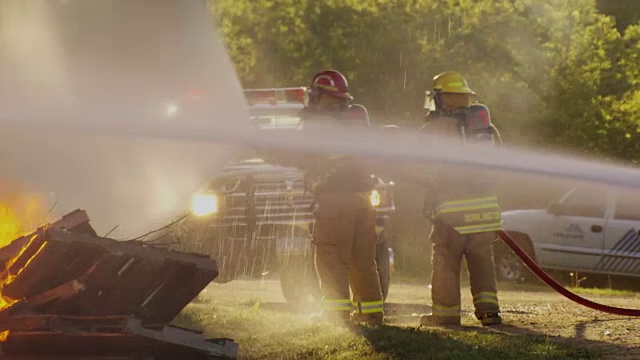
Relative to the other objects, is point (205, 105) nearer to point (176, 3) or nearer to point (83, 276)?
point (83, 276)

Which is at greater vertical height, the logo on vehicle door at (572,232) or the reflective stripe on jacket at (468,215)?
the logo on vehicle door at (572,232)

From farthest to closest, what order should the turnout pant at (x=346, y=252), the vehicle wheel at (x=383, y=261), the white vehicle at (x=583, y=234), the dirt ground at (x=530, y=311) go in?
the white vehicle at (x=583, y=234)
the vehicle wheel at (x=383, y=261)
the turnout pant at (x=346, y=252)
the dirt ground at (x=530, y=311)

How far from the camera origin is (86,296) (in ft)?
26.2

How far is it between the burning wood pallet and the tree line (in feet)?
49.7

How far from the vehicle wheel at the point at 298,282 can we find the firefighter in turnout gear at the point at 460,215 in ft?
9.14

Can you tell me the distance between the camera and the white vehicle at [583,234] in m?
16.7

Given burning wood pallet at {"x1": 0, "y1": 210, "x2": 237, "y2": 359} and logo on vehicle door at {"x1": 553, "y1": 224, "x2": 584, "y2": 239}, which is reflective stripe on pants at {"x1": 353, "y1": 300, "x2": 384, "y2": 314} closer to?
burning wood pallet at {"x1": 0, "y1": 210, "x2": 237, "y2": 359}

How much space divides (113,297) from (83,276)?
12.8 inches

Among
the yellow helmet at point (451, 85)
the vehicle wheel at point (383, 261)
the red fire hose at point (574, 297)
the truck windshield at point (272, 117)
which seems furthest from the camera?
the truck windshield at point (272, 117)

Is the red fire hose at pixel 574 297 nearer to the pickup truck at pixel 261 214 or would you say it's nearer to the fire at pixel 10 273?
the pickup truck at pixel 261 214

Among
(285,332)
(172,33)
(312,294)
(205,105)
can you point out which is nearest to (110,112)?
(172,33)

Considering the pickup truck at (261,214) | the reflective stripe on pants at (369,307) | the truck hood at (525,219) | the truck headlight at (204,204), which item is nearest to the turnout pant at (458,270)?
the reflective stripe on pants at (369,307)

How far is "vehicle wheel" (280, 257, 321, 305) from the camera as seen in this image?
1253 centimetres

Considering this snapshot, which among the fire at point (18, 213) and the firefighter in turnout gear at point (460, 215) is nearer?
the fire at point (18, 213)
